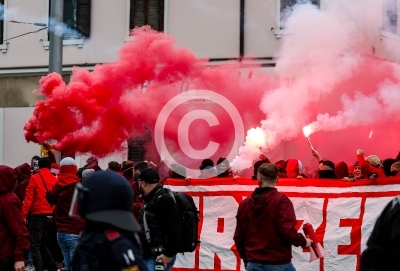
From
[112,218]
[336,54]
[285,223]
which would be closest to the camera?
[112,218]

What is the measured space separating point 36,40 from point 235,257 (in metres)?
12.1

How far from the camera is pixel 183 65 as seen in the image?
14039 millimetres

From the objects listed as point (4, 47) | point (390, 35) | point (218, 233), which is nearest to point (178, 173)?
point (218, 233)

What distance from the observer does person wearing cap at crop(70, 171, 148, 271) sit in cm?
376

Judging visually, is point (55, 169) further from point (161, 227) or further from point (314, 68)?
point (161, 227)

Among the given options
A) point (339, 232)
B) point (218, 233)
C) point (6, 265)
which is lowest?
point (218, 233)

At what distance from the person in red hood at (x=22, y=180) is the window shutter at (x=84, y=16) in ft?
26.7

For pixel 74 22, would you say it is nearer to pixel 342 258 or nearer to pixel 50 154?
pixel 50 154

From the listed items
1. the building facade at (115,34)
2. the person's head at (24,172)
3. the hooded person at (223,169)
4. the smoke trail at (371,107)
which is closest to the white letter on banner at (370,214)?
the hooded person at (223,169)

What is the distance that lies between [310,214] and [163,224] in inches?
124

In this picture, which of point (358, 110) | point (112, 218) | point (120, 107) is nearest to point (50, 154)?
point (120, 107)

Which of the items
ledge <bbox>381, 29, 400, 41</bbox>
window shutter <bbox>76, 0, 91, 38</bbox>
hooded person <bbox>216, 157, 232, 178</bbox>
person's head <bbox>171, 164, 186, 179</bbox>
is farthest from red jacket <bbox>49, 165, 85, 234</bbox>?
window shutter <bbox>76, 0, 91, 38</bbox>

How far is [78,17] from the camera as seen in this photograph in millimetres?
19531

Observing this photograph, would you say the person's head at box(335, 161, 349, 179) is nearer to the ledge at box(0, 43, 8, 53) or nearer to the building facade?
the building facade
